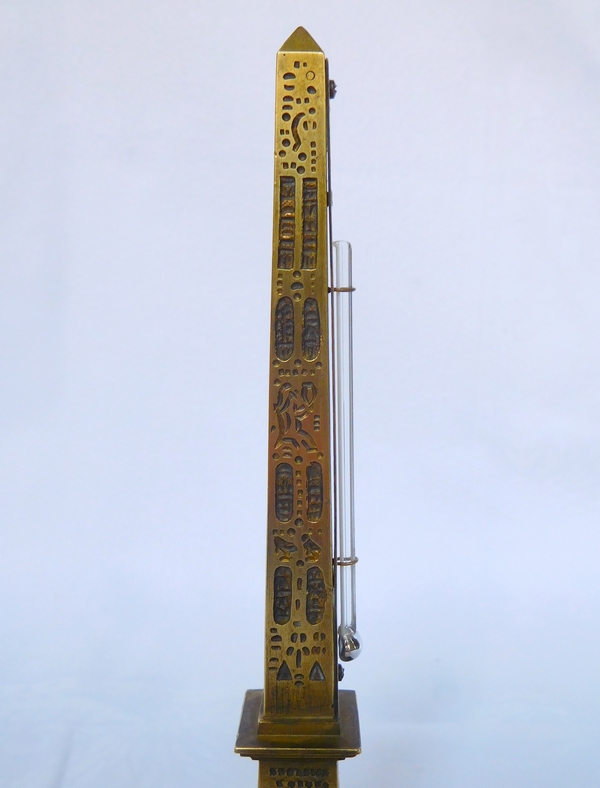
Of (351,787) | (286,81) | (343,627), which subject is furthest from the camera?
(351,787)

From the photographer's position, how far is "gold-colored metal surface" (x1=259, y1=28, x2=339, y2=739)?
247 cm

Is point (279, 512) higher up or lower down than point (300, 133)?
lower down

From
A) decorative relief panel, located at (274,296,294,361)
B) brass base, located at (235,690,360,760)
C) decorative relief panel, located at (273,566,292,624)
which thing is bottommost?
brass base, located at (235,690,360,760)

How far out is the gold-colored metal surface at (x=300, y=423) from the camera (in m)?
2.47

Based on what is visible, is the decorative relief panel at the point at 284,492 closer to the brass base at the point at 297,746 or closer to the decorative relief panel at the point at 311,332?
the decorative relief panel at the point at 311,332

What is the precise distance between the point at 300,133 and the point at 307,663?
3.67ft

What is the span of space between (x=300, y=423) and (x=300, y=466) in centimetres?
9

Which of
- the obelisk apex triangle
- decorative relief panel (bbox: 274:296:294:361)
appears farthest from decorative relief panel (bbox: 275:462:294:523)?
the obelisk apex triangle

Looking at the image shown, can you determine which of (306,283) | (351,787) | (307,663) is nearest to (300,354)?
(306,283)

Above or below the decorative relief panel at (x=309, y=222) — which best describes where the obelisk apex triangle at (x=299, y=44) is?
above

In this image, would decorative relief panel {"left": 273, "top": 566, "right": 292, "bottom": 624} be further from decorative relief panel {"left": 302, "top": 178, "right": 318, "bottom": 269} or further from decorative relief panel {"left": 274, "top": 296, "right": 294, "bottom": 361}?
decorative relief panel {"left": 302, "top": 178, "right": 318, "bottom": 269}

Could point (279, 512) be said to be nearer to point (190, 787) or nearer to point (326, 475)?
point (326, 475)

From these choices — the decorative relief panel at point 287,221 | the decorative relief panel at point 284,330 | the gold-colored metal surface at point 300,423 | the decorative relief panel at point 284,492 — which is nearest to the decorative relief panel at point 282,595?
the gold-colored metal surface at point 300,423

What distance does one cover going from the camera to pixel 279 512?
2512 millimetres
